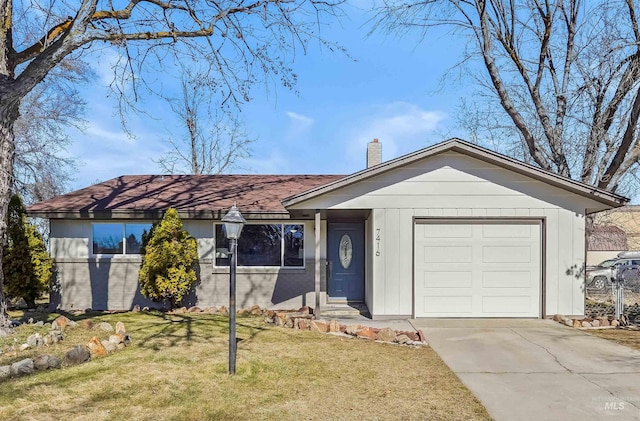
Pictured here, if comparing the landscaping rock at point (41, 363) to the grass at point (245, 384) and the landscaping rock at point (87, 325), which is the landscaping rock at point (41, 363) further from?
the landscaping rock at point (87, 325)

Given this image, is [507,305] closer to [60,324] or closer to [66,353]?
Result: [66,353]

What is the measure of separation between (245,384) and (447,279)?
5.94 meters

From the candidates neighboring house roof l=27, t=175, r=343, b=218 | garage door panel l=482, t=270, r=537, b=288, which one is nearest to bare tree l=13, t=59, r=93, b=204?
neighboring house roof l=27, t=175, r=343, b=218

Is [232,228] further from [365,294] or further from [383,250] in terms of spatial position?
[365,294]

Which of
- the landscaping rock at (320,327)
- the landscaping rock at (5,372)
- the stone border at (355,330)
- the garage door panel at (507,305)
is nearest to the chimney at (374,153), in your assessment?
the garage door panel at (507,305)

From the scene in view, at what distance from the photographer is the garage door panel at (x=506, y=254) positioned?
9.95 meters

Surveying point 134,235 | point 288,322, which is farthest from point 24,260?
point 288,322

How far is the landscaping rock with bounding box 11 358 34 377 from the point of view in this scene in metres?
5.47

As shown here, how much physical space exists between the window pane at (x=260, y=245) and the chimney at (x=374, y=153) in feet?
13.1

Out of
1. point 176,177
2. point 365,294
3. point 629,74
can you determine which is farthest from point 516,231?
point 176,177

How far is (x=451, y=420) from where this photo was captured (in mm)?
4438

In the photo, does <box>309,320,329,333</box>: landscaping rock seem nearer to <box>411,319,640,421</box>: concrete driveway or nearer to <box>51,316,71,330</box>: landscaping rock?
<box>411,319,640,421</box>: concrete driveway

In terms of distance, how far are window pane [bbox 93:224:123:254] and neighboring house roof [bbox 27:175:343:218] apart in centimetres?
60

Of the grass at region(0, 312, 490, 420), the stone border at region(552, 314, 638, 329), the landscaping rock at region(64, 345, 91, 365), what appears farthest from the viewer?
the stone border at region(552, 314, 638, 329)
